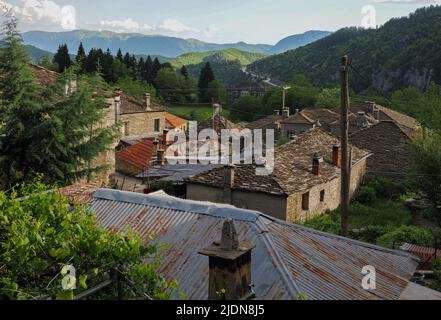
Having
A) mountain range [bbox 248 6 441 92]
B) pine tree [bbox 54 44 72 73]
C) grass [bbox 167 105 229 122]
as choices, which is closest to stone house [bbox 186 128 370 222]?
grass [bbox 167 105 229 122]

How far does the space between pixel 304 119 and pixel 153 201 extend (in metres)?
43.2

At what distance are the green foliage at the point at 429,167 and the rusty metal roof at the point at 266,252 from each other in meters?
13.0

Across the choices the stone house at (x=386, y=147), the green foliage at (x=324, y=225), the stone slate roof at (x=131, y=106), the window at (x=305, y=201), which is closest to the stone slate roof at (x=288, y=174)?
the window at (x=305, y=201)

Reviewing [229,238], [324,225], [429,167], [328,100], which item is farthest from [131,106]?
[328,100]

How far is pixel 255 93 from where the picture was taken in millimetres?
106812

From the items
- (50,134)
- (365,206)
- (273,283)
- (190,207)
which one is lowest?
(365,206)

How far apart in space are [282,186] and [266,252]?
13.2m

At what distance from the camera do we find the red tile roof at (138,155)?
102 feet

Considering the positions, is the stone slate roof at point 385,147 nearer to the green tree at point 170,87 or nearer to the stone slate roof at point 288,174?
the stone slate roof at point 288,174

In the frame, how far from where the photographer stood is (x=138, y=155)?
32281mm

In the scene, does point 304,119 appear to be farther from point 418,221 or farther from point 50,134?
point 50,134

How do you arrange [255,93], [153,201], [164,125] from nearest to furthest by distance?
1. [153,201]
2. [164,125]
3. [255,93]

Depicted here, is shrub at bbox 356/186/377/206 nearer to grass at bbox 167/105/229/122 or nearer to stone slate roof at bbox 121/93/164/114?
stone slate roof at bbox 121/93/164/114
